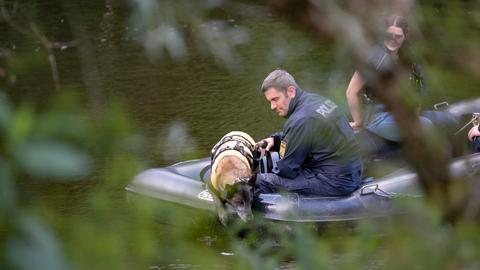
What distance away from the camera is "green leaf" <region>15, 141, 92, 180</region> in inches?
41.6

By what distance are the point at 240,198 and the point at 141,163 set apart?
3706mm

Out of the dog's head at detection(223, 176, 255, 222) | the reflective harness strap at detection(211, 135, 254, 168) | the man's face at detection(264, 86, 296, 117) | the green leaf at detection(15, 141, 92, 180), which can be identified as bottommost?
the reflective harness strap at detection(211, 135, 254, 168)

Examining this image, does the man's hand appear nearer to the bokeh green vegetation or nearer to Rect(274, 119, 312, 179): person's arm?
Rect(274, 119, 312, 179): person's arm

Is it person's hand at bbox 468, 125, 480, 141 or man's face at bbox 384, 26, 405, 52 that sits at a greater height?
man's face at bbox 384, 26, 405, 52

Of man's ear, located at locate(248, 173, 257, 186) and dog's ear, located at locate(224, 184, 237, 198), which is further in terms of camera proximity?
man's ear, located at locate(248, 173, 257, 186)

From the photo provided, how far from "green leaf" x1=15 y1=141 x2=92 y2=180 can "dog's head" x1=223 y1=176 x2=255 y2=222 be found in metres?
2.05

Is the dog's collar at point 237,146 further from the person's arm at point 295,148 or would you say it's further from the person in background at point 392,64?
the person in background at point 392,64

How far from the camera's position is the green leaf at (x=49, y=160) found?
1.06 metres

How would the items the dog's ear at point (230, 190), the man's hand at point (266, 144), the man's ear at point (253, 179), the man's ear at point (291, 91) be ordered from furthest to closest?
the man's hand at point (266, 144) < the man's ear at point (291, 91) < the man's ear at point (253, 179) < the dog's ear at point (230, 190)

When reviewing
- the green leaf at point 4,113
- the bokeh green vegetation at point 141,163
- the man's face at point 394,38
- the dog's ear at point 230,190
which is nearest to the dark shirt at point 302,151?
the dog's ear at point 230,190

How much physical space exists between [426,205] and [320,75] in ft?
1.78

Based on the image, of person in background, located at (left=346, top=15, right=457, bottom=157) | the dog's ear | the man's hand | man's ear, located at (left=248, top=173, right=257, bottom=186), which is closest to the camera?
person in background, located at (left=346, top=15, right=457, bottom=157)

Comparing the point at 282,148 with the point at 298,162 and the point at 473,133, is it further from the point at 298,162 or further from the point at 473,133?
the point at 473,133

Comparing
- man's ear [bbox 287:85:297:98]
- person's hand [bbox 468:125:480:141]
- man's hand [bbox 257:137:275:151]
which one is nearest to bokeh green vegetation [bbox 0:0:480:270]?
man's ear [bbox 287:85:297:98]
